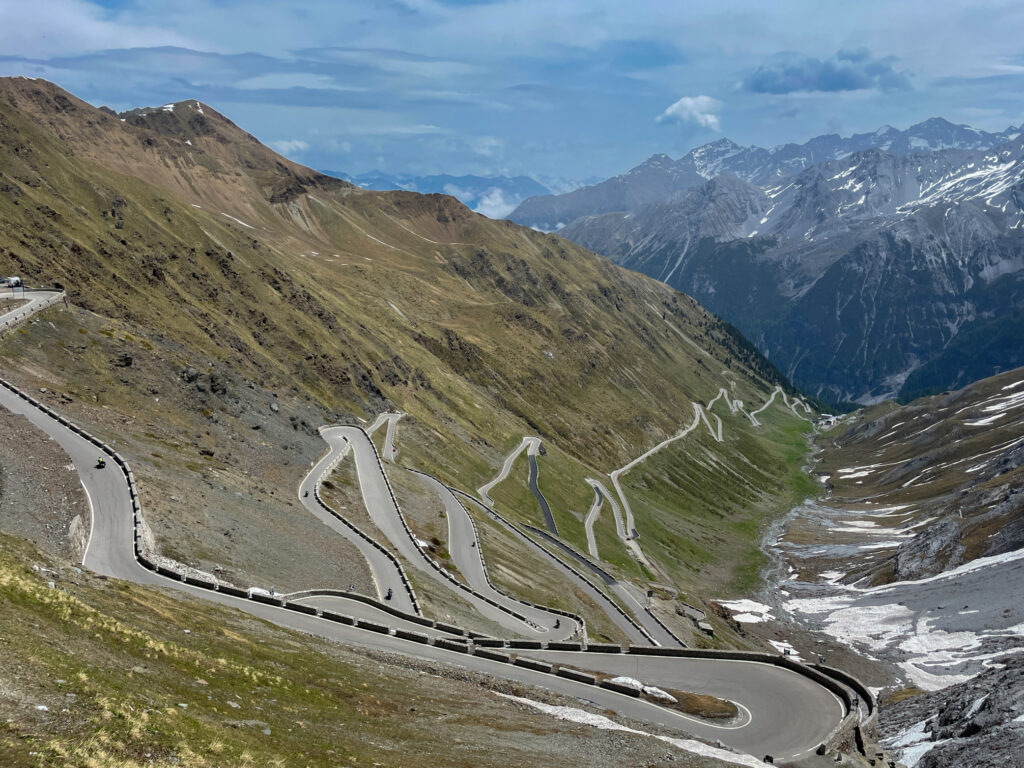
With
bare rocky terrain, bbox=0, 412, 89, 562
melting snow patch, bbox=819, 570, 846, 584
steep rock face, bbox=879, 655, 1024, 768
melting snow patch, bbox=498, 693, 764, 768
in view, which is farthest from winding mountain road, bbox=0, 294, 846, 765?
melting snow patch, bbox=819, 570, 846, 584

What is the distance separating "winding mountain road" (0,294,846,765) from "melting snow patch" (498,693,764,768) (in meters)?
0.41

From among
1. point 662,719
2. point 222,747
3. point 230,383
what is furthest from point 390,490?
point 222,747

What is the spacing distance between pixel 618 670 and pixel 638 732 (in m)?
14.2

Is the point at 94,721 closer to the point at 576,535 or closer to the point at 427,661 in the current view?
the point at 427,661

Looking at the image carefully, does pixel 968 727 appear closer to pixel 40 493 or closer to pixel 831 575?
pixel 40 493

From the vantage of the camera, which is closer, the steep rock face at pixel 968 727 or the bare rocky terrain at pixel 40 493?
the bare rocky terrain at pixel 40 493

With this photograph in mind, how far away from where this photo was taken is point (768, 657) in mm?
58000

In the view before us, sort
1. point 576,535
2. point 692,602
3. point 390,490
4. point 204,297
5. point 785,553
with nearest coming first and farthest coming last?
point 390,490, point 692,602, point 204,297, point 576,535, point 785,553

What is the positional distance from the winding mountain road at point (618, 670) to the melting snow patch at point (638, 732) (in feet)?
1.36

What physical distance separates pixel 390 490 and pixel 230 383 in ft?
77.0

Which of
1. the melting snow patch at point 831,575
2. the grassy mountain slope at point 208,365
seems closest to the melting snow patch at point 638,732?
the grassy mountain slope at point 208,365

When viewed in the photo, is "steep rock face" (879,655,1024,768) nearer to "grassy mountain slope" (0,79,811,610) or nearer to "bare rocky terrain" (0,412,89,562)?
"grassy mountain slope" (0,79,811,610)

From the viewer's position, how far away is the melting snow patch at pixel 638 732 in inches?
1594

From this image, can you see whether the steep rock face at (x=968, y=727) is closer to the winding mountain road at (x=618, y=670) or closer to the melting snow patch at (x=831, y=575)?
the winding mountain road at (x=618, y=670)
